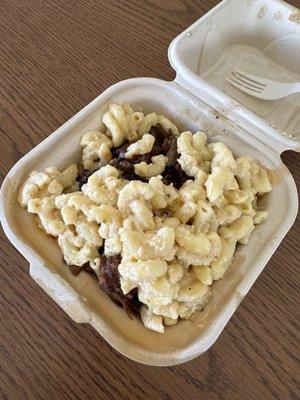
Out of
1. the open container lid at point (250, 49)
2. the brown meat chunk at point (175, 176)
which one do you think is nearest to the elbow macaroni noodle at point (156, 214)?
the brown meat chunk at point (175, 176)

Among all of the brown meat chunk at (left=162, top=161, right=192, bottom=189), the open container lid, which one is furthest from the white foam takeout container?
the brown meat chunk at (left=162, top=161, right=192, bottom=189)

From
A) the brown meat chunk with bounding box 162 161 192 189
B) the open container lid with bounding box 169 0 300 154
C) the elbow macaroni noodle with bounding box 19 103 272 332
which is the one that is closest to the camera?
the elbow macaroni noodle with bounding box 19 103 272 332

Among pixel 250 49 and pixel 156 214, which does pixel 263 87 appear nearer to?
pixel 250 49

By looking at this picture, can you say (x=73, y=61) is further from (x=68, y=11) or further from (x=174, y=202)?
(x=174, y=202)

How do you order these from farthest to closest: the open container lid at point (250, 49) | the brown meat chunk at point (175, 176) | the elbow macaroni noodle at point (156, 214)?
the open container lid at point (250, 49), the brown meat chunk at point (175, 176), the elbow macaroni noodle at point (156, 214)

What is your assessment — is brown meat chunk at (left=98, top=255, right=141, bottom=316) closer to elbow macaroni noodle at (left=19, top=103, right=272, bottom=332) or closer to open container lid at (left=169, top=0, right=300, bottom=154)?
elbow macaroni noodle at (left=19, top=103, right=272, bottom=332)

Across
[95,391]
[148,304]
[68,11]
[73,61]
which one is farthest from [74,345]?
[68,11]

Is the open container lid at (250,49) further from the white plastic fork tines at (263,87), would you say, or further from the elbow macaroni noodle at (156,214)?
the elbow macaroni noodle at (156,214)

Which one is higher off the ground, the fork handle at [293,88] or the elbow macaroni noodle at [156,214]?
the fork handle at [293,88]
